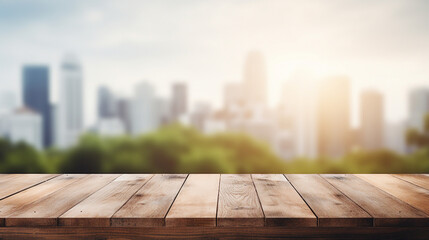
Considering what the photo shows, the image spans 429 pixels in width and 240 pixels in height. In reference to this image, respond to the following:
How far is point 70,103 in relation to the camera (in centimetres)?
364

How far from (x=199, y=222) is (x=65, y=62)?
3073 mm

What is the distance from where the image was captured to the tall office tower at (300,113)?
11.8ft

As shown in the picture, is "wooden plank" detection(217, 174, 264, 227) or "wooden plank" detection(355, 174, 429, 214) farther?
"wooden plank" detection(355, 174, 429, 214)

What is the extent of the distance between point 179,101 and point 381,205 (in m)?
2.49

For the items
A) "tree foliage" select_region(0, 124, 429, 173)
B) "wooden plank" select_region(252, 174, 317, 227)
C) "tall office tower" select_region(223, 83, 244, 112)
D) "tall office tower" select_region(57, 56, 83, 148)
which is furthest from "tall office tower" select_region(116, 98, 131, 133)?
"wooden plank" select_region(252, 174, 317, 227)

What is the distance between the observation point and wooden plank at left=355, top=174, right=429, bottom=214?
131 cm

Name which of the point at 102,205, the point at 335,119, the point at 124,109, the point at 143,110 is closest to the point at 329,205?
the point at 102,205

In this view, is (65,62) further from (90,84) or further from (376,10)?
(376,10)

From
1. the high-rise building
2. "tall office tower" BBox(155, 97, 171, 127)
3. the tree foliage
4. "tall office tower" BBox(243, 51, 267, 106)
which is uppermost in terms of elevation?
"tall office tower" BBox(243, 51, 267, 106)

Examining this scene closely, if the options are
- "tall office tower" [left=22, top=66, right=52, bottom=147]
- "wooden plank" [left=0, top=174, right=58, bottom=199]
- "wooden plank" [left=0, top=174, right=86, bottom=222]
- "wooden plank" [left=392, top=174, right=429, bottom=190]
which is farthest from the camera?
"tall office tower" [left=22, top=66, right=52, bottom=147]

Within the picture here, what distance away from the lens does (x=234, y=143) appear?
3514mm

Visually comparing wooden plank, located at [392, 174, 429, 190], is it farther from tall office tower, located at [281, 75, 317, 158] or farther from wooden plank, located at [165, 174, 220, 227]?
tall office tower, located at [281, 75, 317, 158]

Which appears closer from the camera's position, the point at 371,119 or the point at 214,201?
the point at 214,201

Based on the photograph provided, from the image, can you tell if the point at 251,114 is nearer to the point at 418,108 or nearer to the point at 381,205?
the point at 418,108
